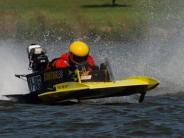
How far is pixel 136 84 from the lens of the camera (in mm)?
15031

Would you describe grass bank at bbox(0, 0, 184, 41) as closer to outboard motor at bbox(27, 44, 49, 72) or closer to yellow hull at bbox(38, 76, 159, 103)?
outboard motor at bbox(27, 44, 49, 72)

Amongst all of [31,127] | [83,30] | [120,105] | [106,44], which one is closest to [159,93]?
[120,105]

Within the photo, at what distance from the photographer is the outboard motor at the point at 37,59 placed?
16234 mm

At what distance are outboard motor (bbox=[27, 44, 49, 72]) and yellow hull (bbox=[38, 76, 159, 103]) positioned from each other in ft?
2.84

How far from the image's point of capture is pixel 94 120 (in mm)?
13688

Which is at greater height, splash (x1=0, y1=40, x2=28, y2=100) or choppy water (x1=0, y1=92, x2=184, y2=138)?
splash (x1=0, y1=40, x2=28, y2=100)

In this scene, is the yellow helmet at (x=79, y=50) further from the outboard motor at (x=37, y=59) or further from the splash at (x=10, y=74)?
the splash at (x=10, y=74)

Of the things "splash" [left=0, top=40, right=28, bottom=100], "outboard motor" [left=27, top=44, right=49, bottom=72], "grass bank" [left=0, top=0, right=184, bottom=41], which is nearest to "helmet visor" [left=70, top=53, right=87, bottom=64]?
"outboard motor" [left=27, top=44, right=49, bottom=72]

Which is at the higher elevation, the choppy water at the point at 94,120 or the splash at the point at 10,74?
the splash at the point at 10,74

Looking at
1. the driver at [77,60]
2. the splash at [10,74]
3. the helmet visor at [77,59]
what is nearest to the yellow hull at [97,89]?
the driver at [77,60]

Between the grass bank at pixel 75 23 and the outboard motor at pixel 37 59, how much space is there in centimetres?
1746

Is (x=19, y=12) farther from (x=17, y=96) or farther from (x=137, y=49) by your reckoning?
(x=17, y=96)

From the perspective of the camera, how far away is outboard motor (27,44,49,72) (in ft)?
53.3

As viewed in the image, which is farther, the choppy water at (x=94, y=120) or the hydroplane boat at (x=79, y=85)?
the hydroplane boat at (x=79, y=85)
